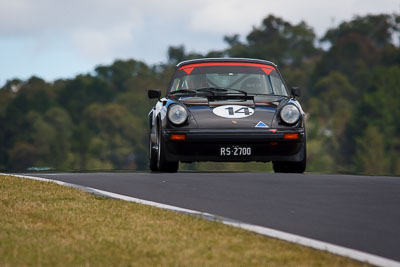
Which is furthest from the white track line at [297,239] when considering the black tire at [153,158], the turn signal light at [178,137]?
the black tire at [153,158]

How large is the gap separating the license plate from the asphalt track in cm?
35

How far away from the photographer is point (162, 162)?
14.2 m

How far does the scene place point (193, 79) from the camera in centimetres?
1502

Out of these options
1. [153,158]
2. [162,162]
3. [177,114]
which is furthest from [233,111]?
[153,158]

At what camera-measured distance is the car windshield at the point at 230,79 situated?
14875 mm

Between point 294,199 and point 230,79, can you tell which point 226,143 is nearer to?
point 230,79

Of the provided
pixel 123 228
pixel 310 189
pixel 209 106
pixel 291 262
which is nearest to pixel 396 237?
pixel 291 262

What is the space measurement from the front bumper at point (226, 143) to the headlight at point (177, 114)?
0.14 meters

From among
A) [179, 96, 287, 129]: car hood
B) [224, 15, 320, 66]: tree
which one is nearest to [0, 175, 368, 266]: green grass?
[179, 96, 287, 129]: car hood

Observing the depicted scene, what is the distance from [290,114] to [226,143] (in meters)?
0.99

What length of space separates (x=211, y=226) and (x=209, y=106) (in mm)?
5326

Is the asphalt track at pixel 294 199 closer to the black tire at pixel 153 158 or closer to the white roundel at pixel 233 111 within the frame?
the black tire at pixel 153 158

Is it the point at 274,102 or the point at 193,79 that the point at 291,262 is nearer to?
the point at 274,102

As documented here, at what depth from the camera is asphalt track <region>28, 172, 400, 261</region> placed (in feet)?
27.4
